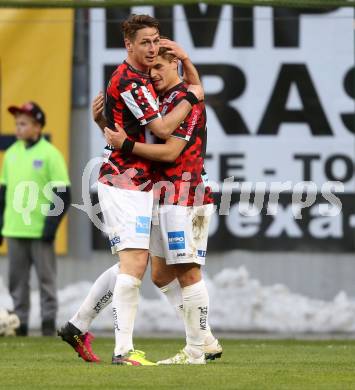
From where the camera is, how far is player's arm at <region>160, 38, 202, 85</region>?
7629 mm

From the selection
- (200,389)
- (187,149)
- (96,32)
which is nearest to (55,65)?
(96,32)

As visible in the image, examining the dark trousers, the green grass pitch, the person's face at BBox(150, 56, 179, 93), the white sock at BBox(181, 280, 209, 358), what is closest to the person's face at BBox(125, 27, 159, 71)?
the person's face at BBox(150, 56, 179, 93)

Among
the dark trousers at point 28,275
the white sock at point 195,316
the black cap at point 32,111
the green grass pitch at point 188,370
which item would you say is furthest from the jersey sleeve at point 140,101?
the dark trousers at point 28,275

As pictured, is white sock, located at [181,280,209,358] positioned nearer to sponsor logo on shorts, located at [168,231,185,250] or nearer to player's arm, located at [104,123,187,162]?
sponsor logo on shorts, located at [168,231,185,250]

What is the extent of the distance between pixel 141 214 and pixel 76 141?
4.90 meters

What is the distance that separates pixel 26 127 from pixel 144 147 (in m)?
4.49

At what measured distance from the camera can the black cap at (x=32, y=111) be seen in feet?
37.7

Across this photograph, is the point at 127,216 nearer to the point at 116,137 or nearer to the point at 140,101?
the point at 116,137

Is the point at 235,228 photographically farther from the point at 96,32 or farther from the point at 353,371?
the point at 353,371

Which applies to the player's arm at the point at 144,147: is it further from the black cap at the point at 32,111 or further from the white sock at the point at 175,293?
the black cap at the point at 32,111

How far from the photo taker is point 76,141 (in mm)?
12133

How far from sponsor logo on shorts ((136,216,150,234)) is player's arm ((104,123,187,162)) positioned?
0.34m

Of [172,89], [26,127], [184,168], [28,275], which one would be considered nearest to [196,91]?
[172,89]

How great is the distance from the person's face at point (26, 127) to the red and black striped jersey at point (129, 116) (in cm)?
420
